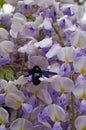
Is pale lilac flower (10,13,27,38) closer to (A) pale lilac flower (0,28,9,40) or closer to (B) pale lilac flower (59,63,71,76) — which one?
(A) pale lilac flower (0,28,9,40)

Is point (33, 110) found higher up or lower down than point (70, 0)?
lower down

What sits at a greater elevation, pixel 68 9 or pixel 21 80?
pixel 68 9

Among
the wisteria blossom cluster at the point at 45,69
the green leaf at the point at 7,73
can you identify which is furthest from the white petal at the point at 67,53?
the green leaf at the point at 7,73

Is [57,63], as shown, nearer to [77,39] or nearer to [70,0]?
[77,39]

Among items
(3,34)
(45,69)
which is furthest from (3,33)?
(45,69)

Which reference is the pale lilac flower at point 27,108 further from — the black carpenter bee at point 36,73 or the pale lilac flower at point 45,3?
the pale lilac flower at point 45,3

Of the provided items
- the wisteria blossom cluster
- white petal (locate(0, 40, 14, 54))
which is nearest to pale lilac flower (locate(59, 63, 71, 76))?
the wisteria blossom cluster

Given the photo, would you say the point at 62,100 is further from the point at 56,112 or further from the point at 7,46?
the point at 7,46

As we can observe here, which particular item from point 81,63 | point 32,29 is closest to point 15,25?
point 32,29

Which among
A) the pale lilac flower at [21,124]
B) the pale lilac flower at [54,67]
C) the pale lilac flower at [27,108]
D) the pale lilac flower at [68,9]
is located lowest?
the pale lilac flower at [21,124]
